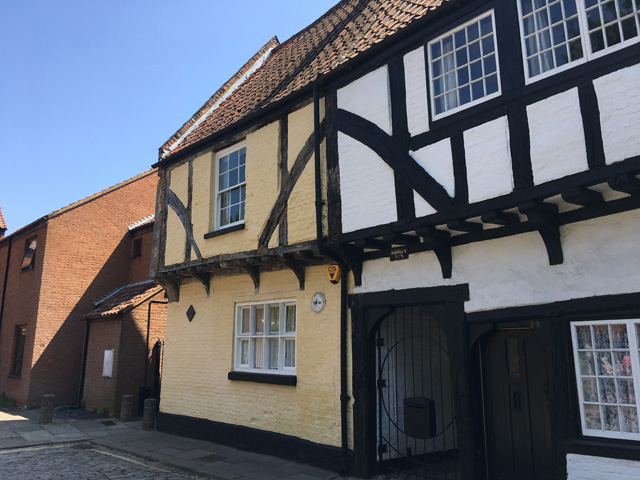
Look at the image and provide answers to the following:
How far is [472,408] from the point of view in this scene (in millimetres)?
6660

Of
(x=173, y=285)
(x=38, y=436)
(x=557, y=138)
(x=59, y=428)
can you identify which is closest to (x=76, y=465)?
(x=38, y=436)

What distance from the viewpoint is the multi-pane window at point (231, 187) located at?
11000mm

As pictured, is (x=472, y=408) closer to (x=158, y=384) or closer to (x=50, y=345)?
(x=158, y=384)

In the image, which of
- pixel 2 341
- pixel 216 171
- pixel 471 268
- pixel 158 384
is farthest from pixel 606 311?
pixel 2 341

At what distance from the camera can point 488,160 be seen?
250 inches

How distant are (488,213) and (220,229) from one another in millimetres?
6496

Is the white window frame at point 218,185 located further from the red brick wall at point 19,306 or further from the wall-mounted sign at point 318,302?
the red brick wall at point 19,306

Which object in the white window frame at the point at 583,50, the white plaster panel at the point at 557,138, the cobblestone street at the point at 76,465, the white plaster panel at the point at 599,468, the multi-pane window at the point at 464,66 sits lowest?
the cobblestone street at the point at 76,465

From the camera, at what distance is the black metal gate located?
777 cm

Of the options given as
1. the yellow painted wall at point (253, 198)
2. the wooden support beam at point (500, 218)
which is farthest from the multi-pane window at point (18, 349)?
the wooden support beam at point (500, 218)

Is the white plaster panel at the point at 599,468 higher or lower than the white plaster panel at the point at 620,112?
lower

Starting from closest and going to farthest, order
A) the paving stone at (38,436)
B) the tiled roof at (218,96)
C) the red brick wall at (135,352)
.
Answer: the paving stone at (38,436) → the tiled roof at (218,96) → the red brick wall at (135,352)

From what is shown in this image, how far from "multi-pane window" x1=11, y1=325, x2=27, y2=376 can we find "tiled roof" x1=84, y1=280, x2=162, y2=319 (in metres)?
3.25

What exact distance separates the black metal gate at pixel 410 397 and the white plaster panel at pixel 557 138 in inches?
106
